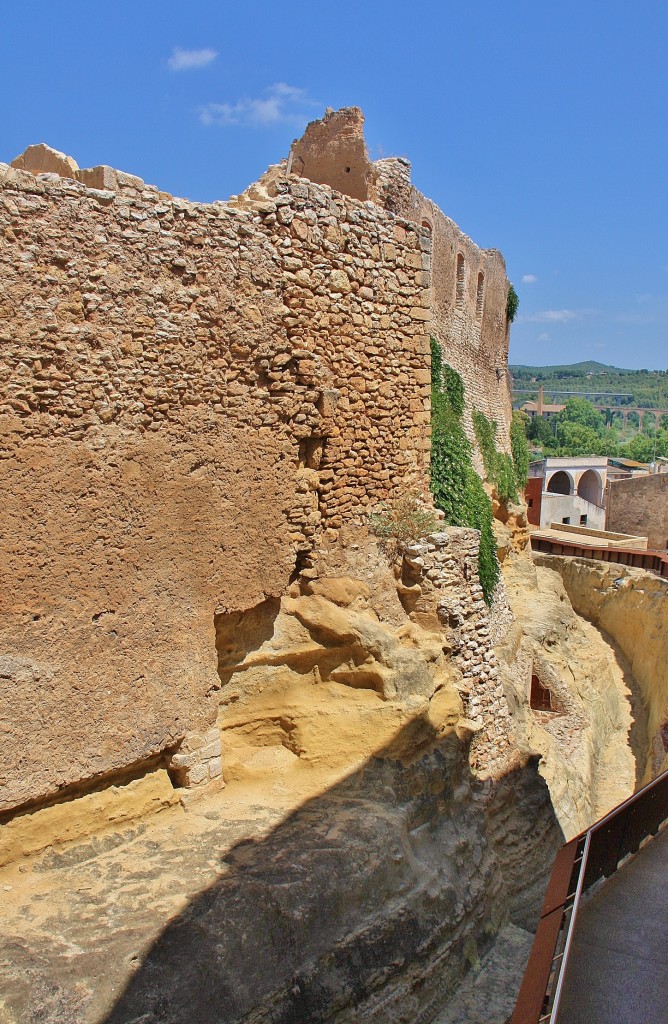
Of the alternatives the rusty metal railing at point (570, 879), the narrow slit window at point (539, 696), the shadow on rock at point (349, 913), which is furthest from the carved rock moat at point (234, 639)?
the narrow slit window at point (539, 696)

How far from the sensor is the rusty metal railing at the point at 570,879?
387 cm

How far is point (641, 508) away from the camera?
36.9 m

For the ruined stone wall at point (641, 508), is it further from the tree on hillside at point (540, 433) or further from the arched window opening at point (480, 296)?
the tree on hillside at point (540, 433)

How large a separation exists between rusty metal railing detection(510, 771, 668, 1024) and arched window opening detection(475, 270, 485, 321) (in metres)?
13.9

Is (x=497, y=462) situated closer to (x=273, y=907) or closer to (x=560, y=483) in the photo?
(x=273, y=907)

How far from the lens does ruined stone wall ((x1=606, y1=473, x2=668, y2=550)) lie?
35.6 meters

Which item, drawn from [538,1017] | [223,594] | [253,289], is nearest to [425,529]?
[223,594]

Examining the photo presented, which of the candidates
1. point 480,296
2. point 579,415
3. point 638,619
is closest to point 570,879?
point 480,296

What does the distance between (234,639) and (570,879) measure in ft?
10.2

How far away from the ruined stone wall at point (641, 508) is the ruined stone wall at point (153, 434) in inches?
1228

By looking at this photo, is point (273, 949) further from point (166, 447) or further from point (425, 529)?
point (425, 529)

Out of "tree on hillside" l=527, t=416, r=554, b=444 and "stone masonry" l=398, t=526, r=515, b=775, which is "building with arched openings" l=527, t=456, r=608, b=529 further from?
"tree on hillside" l=527, t=416, r=554, b=444

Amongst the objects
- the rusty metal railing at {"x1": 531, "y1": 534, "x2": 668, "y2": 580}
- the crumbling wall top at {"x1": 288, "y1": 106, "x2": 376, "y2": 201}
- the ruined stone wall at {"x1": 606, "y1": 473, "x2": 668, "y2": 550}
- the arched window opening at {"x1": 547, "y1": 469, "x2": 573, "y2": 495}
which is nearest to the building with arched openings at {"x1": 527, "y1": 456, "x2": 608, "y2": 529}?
the arched window opening at {"x1": 547, "y1": 469, "x2": 573, "y2": 495}

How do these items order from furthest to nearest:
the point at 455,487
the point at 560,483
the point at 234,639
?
the point at 560,483 < the point at 455,487 < the point at 234,639
